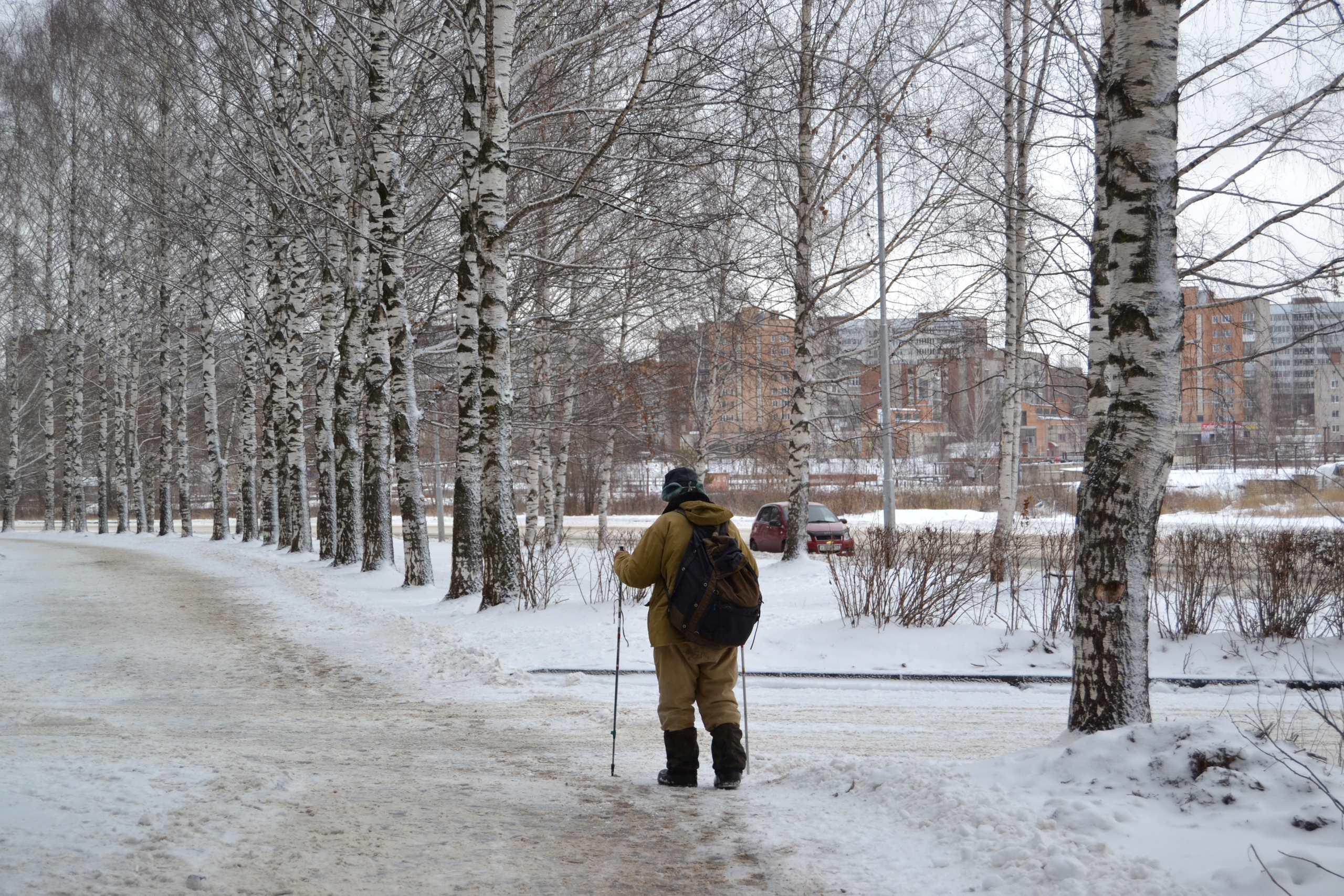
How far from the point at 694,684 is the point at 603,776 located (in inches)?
32.7

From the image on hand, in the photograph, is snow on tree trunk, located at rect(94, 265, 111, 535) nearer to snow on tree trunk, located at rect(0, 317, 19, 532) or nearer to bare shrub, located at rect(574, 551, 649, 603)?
snow on tree trunk, located at rect(0, 317, 19, 532)

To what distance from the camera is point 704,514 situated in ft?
17.5

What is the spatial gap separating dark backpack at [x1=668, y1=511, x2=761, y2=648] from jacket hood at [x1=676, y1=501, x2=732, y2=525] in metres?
0.08

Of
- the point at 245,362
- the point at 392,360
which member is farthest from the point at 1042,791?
the point at 245,362

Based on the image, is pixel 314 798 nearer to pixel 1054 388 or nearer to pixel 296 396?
pixel 1054 388

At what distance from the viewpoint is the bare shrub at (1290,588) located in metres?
9.49

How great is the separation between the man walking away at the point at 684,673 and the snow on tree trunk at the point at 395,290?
30.2 ft

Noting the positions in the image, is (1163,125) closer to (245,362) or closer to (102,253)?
(245,362)

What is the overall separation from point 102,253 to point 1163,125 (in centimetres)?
3468

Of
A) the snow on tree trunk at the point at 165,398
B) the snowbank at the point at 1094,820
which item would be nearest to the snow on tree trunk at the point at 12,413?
the snow on tree trunk at the point at 165,398

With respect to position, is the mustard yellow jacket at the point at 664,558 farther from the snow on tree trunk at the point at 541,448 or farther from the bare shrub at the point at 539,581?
the snow on tree trunk at the point at 541,448

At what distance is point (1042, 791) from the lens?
14.5 ft

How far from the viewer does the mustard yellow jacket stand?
17.4 feet

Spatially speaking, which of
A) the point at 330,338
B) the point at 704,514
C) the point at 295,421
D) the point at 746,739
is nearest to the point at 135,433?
the point at 295,421
